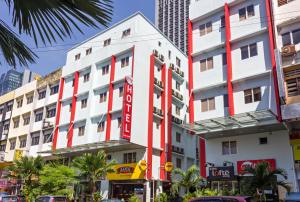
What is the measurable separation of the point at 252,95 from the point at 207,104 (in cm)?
441

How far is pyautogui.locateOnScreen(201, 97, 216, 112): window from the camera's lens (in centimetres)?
2884

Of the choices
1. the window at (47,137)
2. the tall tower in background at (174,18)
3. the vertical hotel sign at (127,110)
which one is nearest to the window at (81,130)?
the window at (47,137)

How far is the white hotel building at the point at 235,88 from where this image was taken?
24875mm

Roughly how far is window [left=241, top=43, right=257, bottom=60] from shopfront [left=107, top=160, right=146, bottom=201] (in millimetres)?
14478

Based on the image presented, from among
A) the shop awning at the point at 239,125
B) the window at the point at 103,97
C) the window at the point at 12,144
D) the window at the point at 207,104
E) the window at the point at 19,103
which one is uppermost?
the window at the point at 19,103

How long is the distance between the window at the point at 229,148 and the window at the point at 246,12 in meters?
11.0

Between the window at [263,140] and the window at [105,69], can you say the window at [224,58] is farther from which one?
the window at [105,69]

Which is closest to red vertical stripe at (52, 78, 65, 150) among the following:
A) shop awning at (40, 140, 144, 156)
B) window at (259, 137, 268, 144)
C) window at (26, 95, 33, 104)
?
shop awning at (40, 140, 144, 156)

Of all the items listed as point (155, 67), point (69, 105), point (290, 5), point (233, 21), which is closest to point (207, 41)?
point (233, 21)

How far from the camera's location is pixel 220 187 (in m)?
27.4

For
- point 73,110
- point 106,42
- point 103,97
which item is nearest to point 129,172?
point 103,97

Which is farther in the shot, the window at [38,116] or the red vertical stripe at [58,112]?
the window at [38,116]

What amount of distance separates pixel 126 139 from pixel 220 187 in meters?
10.1

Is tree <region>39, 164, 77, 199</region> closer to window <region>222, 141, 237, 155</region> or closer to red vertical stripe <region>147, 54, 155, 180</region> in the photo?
red vertical stripe <region>147, 54, 155, 180</region>
